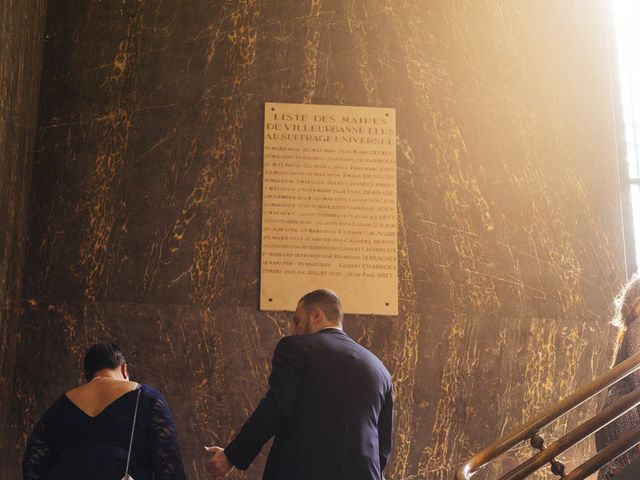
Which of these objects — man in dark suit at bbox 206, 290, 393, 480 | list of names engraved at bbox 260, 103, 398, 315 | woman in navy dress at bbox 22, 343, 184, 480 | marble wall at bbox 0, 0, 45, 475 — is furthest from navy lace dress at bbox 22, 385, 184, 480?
list of names engraved at bbox 260, 103, 398, 315

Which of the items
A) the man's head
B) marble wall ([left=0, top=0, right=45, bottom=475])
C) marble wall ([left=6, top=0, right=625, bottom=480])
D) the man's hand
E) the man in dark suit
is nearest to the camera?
the man in dark suit

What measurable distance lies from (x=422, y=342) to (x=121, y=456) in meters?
2.85

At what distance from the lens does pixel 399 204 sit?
675 cm

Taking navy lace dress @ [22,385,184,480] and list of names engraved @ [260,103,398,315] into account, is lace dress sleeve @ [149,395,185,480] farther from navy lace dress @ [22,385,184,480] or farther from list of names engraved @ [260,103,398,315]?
list of names engraved @ [260,103,398,315]

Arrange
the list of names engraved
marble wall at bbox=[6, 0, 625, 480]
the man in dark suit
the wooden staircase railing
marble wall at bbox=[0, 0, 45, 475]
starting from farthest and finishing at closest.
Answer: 1. the list of names engraved
2. marble wall at bbox=[6, 0, 625, 480]
3. marble wall at bbox=[0, 0, 45, 475]
4. the man in dark suit
5. the wooden staircase railing

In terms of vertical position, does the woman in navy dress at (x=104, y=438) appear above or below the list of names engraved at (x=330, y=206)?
below

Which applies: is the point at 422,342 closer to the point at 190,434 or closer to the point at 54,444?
the point at 190,434

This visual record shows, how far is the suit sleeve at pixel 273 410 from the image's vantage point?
4.25 metres

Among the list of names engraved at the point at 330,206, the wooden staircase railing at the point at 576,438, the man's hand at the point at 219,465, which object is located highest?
the list of names engraved at the point at 330,206

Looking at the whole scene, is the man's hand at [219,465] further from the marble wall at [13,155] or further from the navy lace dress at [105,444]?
the marble wall at [13,155]

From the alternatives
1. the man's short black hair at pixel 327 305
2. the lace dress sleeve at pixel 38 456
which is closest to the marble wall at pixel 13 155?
the lace dress sleeve at pixel 38 456

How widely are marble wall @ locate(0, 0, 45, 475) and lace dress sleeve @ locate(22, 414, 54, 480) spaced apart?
1.68 m

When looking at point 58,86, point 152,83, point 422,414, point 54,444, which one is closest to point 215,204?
point 152,83

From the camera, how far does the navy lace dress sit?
4168mm
